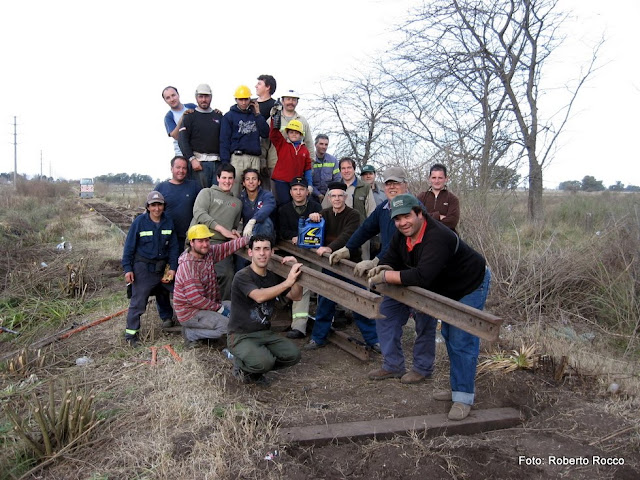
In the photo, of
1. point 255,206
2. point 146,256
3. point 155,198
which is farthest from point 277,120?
point 146,256

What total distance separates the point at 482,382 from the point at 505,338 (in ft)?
4.97

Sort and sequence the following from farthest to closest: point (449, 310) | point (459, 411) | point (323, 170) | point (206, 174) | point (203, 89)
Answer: point (323, 170) < point (206, 174) < point (203, 89) < point (459, 411) < point (449, 310)

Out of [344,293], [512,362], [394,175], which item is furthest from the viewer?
[394,175]

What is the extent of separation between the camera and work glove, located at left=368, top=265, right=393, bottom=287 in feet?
15.2

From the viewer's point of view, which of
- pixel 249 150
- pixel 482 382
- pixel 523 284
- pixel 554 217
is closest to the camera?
pixel 482 382

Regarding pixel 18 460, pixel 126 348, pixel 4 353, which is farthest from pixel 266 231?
pixel 4 353

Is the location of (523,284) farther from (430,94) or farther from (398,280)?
(430,94)

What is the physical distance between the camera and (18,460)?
12.9 feet

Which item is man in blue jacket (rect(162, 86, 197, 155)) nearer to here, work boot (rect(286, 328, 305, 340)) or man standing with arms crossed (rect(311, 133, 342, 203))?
man standing with arms crossed (rect(311, 133, 342, 203))

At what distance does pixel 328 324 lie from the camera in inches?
254

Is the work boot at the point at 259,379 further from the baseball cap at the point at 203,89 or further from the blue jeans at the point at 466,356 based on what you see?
the baseball cap at the point at 203,89

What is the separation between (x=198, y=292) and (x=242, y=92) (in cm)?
280

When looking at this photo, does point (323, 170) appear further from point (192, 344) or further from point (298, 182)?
point (192, 344)

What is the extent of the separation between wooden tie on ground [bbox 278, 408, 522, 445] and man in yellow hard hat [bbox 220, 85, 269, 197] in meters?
3.86
